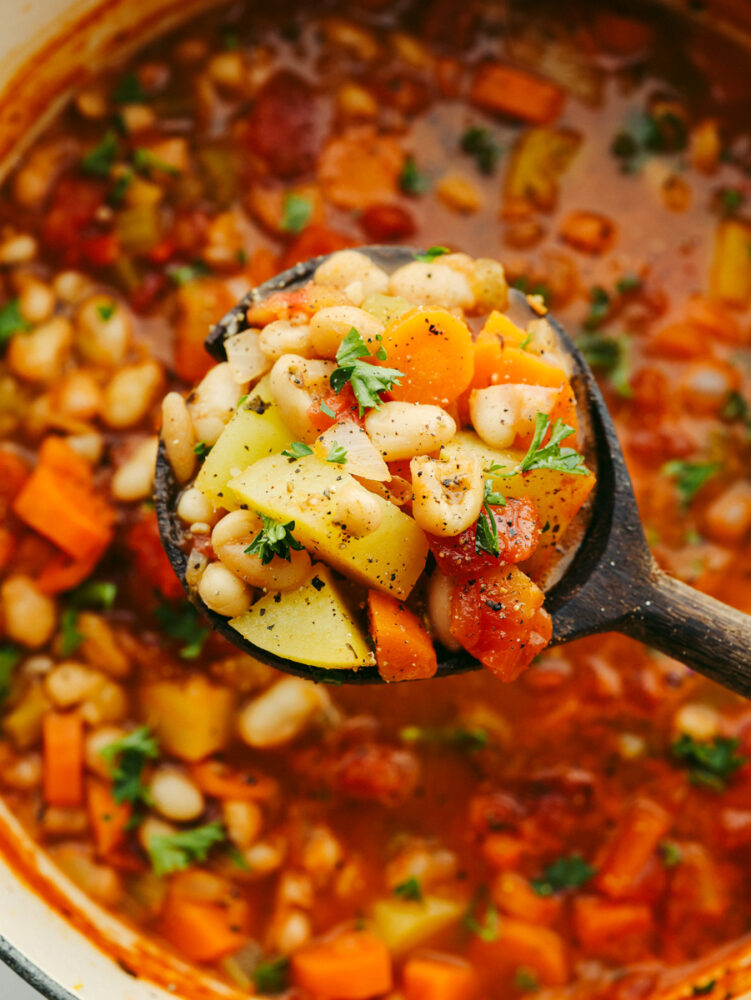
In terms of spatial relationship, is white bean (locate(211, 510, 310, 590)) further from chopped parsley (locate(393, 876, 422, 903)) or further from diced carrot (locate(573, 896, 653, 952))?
diced carrot (locate(573, 896, 653, 952))

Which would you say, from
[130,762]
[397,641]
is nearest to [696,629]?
[397,641]

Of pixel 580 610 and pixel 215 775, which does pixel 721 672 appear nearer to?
pixel 580 610

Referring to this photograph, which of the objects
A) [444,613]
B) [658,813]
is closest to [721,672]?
[444,613]

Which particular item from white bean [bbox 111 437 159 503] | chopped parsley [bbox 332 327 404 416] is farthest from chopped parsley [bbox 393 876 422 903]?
chopped parsley [bbox 332 327 404 416]

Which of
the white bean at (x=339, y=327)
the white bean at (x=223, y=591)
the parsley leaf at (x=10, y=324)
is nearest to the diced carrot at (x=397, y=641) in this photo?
the white bean at (x=223, y=591)

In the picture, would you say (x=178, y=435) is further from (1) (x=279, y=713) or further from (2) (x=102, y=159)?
(2) (x=102, y=159)

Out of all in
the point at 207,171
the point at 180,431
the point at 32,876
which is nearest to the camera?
the point at 180,431
